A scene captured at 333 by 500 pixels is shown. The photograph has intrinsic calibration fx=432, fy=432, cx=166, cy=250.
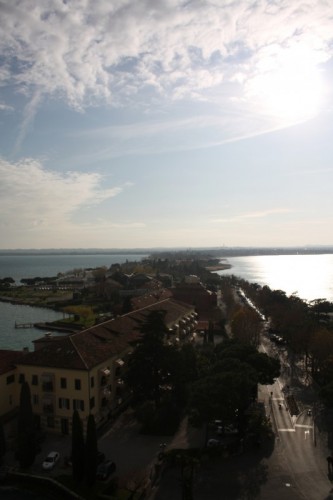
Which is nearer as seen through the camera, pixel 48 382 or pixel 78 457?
pixel 78 457

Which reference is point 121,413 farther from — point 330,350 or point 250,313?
point 250,313

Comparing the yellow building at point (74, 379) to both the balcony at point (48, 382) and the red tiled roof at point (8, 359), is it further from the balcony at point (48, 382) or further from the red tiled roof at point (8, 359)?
the red tiled roof at point (8, 359)

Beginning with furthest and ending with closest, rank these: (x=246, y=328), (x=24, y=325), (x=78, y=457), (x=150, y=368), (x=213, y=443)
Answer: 1. (x=24, y=325)
2. (x=246, y=328)
3. (x=150, y=368)
4. (x=213, y=443)
5. (x=78, y=457)

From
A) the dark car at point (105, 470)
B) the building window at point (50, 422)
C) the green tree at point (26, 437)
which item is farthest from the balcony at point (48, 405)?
the dark car at point (105, 470)

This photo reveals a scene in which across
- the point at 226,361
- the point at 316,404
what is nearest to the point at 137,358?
the point at 226,361

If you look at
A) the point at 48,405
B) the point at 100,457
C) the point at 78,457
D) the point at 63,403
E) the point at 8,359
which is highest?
the point at 8,359

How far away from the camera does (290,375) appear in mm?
33500

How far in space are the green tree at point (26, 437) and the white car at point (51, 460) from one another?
64 cm

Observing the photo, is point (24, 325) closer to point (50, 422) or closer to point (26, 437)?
point (50, 422)

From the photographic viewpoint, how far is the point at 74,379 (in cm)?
2261

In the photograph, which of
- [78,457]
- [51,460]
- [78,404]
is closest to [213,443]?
[78,457]

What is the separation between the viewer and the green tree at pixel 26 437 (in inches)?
740

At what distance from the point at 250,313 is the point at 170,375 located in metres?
22.0

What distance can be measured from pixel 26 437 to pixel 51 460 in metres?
1.57
